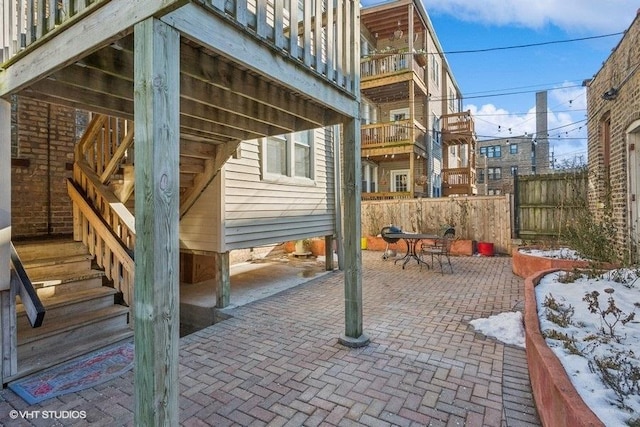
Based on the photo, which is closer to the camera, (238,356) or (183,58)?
(183,58)

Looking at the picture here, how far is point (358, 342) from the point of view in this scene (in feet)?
11.4

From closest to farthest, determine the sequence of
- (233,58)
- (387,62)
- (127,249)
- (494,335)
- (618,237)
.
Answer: (233,58) < (494,335) < (127,249) < (618,237) < (387,62)

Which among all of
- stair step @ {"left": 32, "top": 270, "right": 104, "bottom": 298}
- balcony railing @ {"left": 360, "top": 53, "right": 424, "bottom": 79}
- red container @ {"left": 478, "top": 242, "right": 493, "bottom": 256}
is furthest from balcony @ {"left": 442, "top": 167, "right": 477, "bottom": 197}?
stair step @ {"left": 32, "top": 270, "right": 104, "bottom": 298}

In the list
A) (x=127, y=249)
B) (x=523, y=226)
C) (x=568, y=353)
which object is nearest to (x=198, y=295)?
(x=127, y=249)

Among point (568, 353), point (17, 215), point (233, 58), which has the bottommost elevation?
point (568, 353)

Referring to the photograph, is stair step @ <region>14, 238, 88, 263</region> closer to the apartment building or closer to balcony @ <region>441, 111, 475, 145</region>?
the apartment building

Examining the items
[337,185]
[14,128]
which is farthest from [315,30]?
[337,185]

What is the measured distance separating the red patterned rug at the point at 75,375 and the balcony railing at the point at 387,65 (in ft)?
40.4

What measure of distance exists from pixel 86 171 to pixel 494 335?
549 centimetres

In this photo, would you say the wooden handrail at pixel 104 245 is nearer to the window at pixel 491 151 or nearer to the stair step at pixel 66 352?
the stair step at pixel 66 352

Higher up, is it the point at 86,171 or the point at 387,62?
the point at 387,62

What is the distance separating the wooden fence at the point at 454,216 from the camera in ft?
30.4

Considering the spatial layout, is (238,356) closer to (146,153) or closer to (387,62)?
(146,153)

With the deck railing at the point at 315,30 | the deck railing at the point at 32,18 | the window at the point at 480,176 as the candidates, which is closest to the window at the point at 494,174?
the window at the point at 480,176
